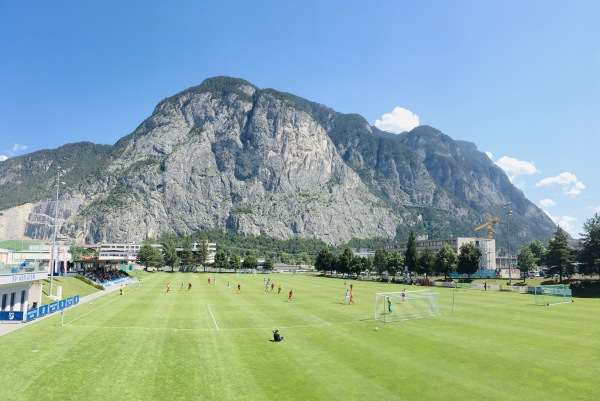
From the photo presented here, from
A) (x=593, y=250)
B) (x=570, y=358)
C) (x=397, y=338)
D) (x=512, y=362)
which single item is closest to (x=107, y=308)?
(x=397, y=338)

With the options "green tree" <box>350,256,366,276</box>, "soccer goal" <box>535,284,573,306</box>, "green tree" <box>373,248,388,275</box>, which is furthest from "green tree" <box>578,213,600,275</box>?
"green tree" <box>373,248,388,275</box>

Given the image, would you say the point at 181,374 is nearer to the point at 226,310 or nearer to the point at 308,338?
the point at 308,338

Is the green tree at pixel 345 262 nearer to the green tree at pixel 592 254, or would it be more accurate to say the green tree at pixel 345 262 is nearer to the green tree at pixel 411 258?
the green tree at pixel 411 258

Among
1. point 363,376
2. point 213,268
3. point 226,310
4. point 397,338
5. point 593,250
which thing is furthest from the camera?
point 213,268

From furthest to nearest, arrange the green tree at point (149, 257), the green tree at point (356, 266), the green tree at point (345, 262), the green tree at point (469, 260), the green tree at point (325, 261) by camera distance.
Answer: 1. the green tree at point (149, 257)
2. the green tree at point (325, 261)
3. the green tree at point (345, 262)
4. the green tree at point (356, 266)
5. the green tree at point (469, 260)

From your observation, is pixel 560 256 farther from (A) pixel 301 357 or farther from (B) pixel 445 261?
(A) pixel 301 357

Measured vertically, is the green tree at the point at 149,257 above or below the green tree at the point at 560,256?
below

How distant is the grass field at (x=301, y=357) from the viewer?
17812 millimetres

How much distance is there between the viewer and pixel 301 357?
942 inches

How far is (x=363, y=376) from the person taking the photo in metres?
20.1

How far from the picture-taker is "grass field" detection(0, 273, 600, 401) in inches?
701

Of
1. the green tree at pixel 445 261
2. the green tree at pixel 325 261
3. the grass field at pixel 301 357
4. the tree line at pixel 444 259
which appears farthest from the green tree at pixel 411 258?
the grass field at pixel 301 357

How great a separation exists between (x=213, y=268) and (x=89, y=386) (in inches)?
7142

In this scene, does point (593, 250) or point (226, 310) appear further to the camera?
point (593, 250)
